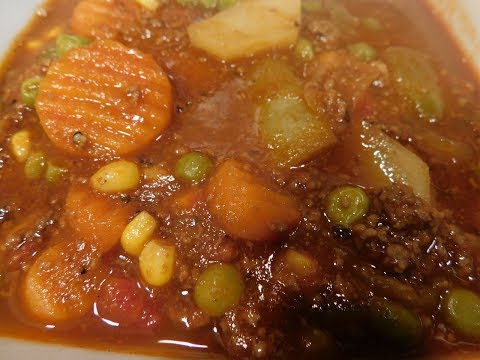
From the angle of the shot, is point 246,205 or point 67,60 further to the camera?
point 67,60

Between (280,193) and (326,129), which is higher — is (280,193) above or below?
below

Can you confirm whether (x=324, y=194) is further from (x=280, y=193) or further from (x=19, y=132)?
(x=19, y=132)

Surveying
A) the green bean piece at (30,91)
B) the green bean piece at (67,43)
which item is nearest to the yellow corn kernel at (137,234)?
the green bean piece at (30,91)

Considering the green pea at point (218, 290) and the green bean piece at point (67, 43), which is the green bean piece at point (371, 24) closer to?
the green bean piece at point (67, 43)

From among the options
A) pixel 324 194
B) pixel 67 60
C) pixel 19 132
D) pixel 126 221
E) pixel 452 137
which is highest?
pixel 452 137

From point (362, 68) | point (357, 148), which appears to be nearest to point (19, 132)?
point (357, 148)

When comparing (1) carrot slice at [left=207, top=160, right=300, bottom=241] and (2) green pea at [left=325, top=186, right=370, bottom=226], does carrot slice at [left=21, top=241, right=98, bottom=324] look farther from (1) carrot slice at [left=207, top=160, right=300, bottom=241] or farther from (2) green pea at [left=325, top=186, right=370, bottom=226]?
(2) green pea at [left=325, top=186, right=370, bottom=226]

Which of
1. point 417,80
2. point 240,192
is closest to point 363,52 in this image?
point 417,80

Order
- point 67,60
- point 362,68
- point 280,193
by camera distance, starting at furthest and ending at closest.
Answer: point 362,68 → point 67,60 → point 280,193
